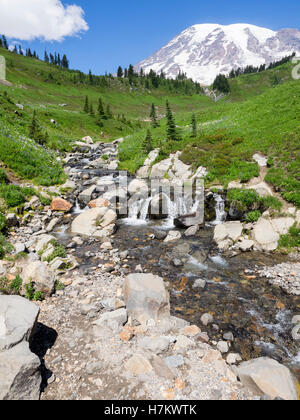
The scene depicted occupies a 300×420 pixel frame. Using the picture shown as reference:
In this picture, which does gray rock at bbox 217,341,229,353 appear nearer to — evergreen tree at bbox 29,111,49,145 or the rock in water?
the rock in water

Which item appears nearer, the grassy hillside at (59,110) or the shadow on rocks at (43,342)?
the shadow on rocks at (43,342)

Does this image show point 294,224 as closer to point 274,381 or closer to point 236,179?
point 236,179

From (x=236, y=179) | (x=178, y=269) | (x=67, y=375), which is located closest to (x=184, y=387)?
(x=67, y=375)

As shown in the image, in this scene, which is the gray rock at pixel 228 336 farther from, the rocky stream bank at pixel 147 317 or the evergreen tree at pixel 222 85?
the evergreen tree at pixel 222 85

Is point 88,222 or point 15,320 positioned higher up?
point 88,222

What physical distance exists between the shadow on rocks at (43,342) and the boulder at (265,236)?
39.3ft

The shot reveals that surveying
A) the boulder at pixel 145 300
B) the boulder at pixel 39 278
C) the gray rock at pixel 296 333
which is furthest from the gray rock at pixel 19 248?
the gray rock at pixel 296 333

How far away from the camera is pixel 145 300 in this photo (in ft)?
28.3

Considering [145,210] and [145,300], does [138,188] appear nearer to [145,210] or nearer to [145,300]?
[145,210]

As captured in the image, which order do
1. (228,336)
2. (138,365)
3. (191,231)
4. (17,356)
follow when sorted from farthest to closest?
1. (191,231)
2. (228,336)
3. (138,365)
4. (17,356)

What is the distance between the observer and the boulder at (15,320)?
557cm

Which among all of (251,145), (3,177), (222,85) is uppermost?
(222,85)

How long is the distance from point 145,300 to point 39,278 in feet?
14.7

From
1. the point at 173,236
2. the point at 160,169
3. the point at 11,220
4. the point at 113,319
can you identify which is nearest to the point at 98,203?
the point at 11,220
